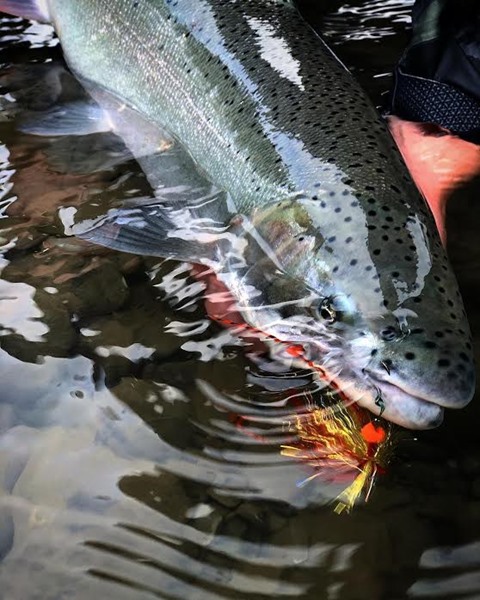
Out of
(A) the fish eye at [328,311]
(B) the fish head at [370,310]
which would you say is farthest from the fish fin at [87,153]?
(A) the fish eye at [328,311]

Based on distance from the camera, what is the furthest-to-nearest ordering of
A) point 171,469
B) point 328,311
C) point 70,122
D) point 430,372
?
point 70,122
point 328,311
point 171,469
point 430,372

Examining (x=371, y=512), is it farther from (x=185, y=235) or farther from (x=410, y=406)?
(x=185, y=235)

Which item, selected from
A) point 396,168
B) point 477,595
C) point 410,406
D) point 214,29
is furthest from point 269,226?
point 477,595

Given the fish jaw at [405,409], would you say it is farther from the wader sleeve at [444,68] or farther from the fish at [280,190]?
the wader sleeve at [444,68]

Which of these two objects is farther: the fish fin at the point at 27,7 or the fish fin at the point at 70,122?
the fish fin at the point at 27,7

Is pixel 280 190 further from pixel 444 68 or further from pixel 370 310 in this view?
pixel 444 68

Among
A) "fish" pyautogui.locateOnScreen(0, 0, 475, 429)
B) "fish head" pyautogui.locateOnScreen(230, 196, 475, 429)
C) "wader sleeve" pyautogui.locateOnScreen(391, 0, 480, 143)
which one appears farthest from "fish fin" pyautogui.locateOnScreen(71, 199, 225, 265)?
"wader sleeve" pyautogui.locateOnScreen(391, 0, 480, 143)

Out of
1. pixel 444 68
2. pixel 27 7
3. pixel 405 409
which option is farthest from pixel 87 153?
pixel 405 409
